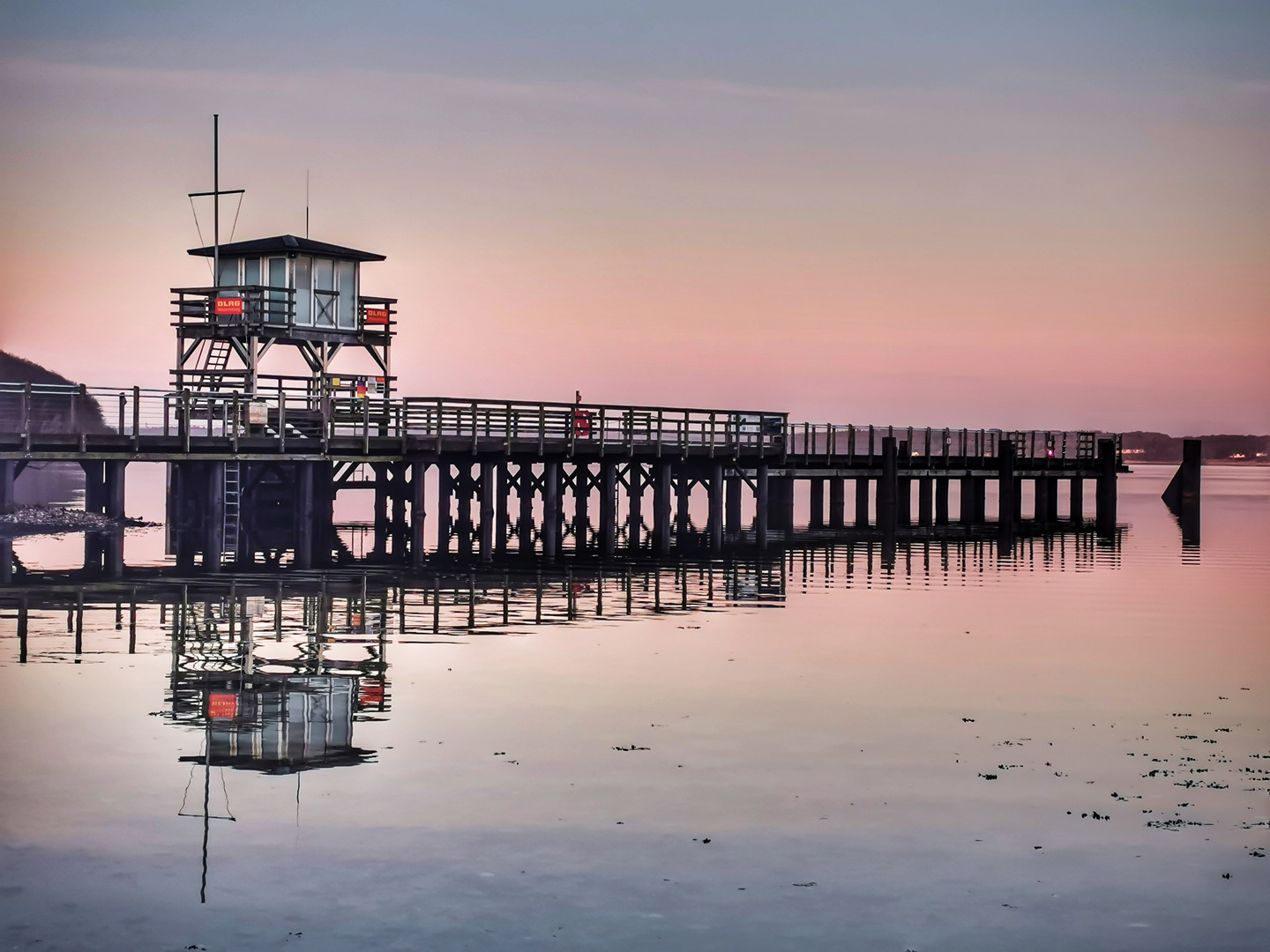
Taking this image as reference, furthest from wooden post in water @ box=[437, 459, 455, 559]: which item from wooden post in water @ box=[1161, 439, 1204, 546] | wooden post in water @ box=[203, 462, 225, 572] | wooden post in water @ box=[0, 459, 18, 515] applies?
wooden post in water @ box=[1161, 439, 1204, 546]

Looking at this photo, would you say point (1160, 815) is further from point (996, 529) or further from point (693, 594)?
point (996, 529)

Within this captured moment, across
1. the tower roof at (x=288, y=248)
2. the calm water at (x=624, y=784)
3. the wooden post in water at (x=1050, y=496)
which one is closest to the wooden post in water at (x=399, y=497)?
the tower roof at (x=288, y=248)

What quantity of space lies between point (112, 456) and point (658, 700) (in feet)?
68.6

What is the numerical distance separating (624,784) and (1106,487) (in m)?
51.7

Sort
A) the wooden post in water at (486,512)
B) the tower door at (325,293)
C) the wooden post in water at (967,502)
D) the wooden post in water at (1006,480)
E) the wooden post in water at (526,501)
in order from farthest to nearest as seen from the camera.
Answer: the wooden post in water at (967,502) < the wooden post in water at (1006,480) < the tower door at (325,293) < the wooden post in water at (526,501) < the wooden post in water at (486,512)

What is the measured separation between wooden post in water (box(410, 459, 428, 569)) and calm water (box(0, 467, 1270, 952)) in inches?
470

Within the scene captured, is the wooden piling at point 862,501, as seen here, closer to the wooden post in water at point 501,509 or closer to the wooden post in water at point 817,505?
the wooden post in water at point 817,505

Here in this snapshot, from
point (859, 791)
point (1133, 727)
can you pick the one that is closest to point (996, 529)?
point (1133, 727)

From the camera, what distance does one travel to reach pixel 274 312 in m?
49.4

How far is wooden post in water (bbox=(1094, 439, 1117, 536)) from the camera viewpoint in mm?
60281

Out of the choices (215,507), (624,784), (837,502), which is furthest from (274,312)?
(624,784)

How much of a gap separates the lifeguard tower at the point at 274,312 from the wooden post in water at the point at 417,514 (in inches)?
292

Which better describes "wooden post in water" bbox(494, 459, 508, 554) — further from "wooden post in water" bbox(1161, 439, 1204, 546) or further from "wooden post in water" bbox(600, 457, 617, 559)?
"wooden post in water" bbox(1161, 439, 1204, 546)

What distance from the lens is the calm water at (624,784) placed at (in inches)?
403
